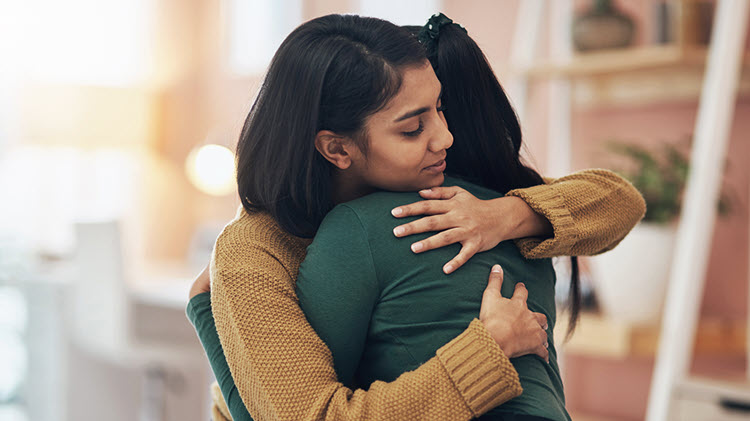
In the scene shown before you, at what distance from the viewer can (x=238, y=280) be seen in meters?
0.80

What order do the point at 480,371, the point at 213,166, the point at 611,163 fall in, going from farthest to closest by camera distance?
1. the point at 213,166
2. the point at 611,163
3. the point at 480,371

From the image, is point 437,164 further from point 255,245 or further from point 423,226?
point 255,245

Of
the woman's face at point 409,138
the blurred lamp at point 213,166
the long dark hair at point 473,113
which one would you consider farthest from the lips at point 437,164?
the blurred lamp at point 213,166

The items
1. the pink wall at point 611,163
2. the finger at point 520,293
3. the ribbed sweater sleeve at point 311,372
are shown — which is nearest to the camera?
the ribbed sweater sleeve at point 311,372

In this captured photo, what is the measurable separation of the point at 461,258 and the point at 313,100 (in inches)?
9.5

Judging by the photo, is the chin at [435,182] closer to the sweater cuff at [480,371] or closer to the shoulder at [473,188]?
the shoulder at [473,188]

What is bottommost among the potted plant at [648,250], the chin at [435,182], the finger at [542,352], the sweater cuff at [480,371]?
the potted plant at [648,250]

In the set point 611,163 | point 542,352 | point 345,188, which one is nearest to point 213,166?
point 611,163

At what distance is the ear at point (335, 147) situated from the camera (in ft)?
2.96

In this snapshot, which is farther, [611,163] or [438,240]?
[611,163]

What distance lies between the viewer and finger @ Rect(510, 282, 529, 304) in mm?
856

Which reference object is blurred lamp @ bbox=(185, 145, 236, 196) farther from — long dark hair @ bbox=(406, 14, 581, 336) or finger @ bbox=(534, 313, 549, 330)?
finger @ bbox=(534, 313, 549, 330)

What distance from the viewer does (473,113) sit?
3.34 feet

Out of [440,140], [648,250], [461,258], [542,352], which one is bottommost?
[648,250]
